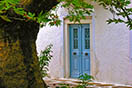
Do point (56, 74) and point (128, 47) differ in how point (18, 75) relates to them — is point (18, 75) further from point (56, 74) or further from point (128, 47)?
point (56, 74)

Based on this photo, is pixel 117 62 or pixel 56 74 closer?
pixel 117 62

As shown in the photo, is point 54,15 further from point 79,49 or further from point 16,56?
point 79,49

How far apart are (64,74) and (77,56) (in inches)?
32.7

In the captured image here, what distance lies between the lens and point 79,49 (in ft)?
31.5

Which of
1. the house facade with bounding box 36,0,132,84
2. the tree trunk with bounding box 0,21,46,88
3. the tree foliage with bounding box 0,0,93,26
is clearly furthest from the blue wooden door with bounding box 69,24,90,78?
the tree trunk with bounding box 0,21,46,88

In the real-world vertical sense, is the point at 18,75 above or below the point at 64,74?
above

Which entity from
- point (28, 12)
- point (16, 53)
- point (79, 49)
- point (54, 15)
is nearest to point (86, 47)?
point (79, 49)

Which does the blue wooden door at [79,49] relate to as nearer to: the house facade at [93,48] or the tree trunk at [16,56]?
the house facade at [93,48]

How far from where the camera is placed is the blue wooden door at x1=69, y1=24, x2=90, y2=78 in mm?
9469

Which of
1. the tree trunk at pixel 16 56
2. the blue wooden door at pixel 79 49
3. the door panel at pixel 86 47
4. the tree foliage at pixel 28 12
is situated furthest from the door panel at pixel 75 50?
the tree trunk at pixel 16 56

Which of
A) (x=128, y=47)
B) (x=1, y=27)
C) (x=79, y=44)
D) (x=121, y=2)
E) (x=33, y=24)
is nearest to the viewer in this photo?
(x=121, y=2)


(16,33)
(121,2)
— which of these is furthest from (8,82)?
(121,2)

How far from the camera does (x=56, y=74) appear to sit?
998 cm

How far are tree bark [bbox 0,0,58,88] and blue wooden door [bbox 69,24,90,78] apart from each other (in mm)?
5639
